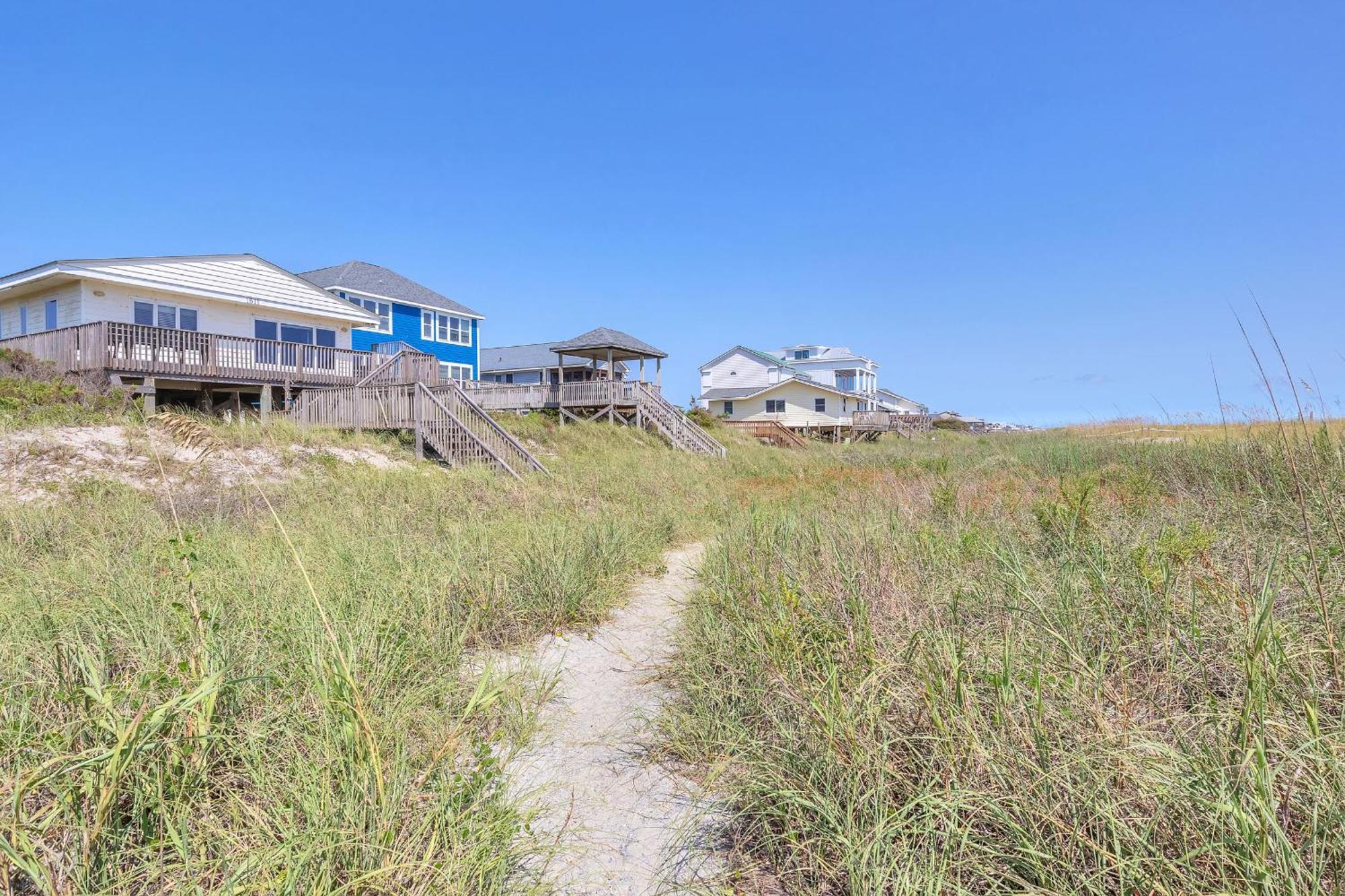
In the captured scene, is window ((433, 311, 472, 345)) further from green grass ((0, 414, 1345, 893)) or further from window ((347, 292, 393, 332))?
green grass ((0, 414, 1345, 893))

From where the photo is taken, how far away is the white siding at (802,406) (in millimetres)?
52281

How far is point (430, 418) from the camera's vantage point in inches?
691

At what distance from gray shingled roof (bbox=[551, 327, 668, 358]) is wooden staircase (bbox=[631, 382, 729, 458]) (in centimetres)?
413

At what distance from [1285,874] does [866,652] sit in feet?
5.52

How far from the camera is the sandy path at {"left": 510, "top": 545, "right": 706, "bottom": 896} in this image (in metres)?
2.54

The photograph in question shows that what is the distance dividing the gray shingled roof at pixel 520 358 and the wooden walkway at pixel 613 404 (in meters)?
20.6

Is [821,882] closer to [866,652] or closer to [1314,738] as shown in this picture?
[866,652]

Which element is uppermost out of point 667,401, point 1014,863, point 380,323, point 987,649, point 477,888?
point 380,323

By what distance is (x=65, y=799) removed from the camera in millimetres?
2141

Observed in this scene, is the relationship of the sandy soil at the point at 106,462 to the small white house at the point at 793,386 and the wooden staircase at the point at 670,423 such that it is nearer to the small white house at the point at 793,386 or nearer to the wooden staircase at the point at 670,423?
the wooden staircase at the point at 670,423

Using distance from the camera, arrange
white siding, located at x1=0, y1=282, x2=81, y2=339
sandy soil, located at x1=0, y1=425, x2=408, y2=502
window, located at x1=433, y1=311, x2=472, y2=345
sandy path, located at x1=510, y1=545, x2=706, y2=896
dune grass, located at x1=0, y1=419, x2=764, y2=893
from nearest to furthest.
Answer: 1. dune grass, located at x1=0, y1=419, x2=764, y2=893
2. sandy path, located at x1=510, y1=545, x2=706, y2=896
3. sandy soil, located at x1=0, y1=425, x2=408, y2=502
4. white siding, located at x1=0, y1=282, x2=81, y2=339
5. window, located at x1=433, y1=311, x2=472, y2=345

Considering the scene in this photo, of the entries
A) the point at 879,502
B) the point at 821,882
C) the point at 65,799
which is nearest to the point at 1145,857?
the point at 821,882

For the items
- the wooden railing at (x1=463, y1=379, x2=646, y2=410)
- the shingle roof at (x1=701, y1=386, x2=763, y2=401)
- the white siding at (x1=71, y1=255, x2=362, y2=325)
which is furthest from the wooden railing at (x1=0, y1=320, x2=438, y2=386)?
the shingle roof at (x1=701, y1=386, x2=763, y2=401)

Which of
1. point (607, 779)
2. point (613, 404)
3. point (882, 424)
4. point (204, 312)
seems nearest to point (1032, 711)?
point (607, 779)
